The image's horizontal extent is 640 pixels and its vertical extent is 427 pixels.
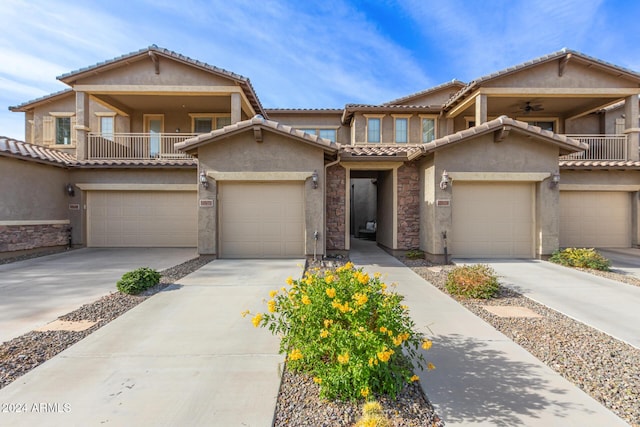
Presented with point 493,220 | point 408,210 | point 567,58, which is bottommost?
point 493,220

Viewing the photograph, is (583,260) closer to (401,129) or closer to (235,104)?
(401,129)

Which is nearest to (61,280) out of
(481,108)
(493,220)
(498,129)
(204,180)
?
(204,180)

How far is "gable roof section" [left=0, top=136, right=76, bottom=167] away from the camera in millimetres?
9773

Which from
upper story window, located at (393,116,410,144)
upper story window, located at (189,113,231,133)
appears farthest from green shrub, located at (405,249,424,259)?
upper story window, located at (189,113,231,133)

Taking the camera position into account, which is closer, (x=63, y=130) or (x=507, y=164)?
(x=507, y=164)

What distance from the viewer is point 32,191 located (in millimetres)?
10727

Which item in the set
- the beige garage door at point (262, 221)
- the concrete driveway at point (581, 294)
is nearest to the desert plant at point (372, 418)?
the concrete driveway at point (581, 294)

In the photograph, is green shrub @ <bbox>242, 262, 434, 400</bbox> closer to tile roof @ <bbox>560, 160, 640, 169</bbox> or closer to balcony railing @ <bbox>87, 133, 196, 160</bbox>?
balcony railing @ <bbox>87, 133, 196, 160</bbox>

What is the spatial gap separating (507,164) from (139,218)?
43.7 feet

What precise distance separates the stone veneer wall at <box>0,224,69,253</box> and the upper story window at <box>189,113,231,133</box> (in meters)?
6.70

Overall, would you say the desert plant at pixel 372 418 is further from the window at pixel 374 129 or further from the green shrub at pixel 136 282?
the window at pixel 374 129

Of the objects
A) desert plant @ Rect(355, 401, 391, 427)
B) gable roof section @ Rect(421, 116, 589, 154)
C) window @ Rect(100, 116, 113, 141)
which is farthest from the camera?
window @ Rect(100, 116, 113, 141)

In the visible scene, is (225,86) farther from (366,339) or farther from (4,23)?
(366,339)

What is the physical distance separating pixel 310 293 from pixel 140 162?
11.2 meters
